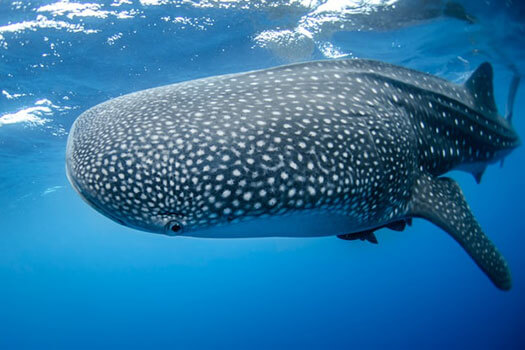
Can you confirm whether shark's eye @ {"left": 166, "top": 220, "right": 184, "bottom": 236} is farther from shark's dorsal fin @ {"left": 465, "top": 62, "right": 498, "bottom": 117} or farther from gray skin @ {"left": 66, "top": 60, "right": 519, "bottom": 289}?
shark's dorsal fin @ {"left": 465, "top": 62, "right": 498, "bottom": 117}

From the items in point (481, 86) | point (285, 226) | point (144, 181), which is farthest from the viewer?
point (481, 86)

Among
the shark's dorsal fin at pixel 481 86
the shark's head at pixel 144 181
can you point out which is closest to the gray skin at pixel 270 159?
the shark's head at pixel 144 181

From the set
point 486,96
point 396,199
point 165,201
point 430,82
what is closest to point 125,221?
point 165,201

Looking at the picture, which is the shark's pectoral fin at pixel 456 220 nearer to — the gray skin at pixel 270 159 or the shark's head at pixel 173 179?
the gray skin at pixel 270 159

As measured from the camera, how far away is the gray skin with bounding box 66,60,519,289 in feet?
6.67

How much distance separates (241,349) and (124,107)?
28.4 m

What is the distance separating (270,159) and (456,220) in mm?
2304

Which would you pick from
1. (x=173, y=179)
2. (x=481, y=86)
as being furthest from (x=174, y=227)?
(x=481, y=86)

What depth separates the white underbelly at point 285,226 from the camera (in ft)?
7.30

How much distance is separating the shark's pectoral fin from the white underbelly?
854 mm

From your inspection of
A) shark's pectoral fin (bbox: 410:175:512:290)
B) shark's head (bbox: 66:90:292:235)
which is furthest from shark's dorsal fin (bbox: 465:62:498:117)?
shark's head (bbox: 66:90:292:235)

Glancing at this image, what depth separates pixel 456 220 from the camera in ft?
10.8

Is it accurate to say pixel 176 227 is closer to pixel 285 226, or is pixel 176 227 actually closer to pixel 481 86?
pixel 285 226

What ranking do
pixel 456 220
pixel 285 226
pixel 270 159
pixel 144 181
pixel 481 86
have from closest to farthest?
pixel 144 181
pixel 270 159
pixel 285 226
pixel 456 220
pixel 481 86
